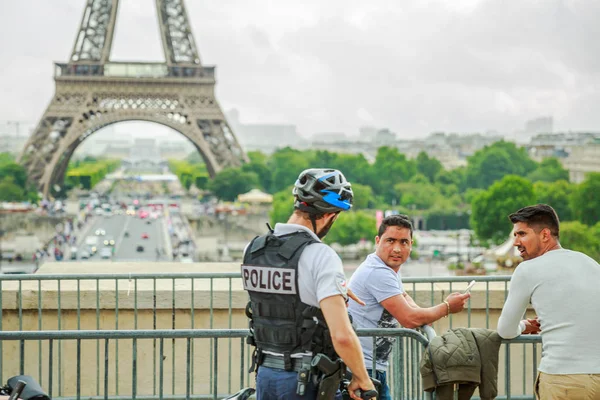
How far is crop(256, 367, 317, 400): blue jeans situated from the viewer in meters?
3.86

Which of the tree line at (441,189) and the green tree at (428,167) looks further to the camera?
the green tree at (428,167)

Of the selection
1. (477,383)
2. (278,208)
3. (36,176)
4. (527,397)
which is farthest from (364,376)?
(36,176)

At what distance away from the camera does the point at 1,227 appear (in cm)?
5938

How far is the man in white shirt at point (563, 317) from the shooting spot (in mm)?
4230

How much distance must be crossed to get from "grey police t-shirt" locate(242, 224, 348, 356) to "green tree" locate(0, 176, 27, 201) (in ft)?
218

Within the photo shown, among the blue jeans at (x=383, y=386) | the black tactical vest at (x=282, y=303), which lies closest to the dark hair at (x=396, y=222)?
the blue jeans at (x=383, y=386)

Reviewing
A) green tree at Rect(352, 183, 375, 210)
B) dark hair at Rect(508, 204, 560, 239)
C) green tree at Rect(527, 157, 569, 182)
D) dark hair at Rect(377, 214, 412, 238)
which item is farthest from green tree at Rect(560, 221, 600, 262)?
green tree at Rect(527, 157, 569, 182)

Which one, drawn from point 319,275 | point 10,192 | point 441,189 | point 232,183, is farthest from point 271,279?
point 441,189

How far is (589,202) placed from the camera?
157ft

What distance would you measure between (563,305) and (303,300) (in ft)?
3.82

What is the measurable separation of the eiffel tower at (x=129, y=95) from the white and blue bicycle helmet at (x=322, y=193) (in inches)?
2108

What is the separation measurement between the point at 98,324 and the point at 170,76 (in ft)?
170

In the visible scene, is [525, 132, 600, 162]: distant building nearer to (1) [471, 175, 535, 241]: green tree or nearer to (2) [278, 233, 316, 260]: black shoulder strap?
(1) [471, 175, 535, 241]: green tree

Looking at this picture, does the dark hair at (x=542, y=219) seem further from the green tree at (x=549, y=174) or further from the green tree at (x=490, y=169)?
the green tree at (x=490, y=169)
